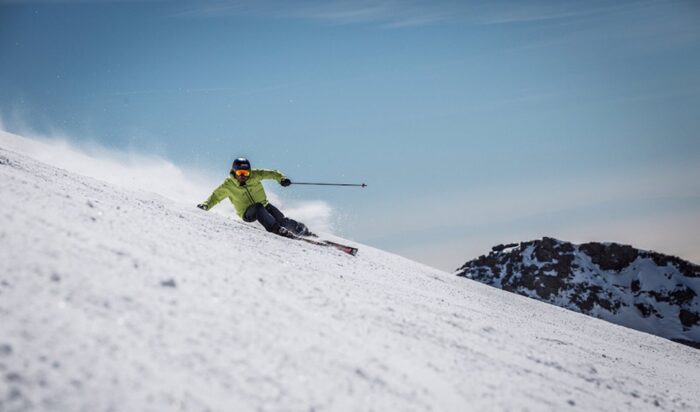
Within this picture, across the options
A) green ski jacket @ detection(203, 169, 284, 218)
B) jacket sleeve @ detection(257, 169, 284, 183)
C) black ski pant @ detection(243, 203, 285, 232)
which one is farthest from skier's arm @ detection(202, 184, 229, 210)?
jacket sleeve @ detection(257, 169, 284, 183)

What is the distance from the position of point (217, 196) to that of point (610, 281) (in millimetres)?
189291

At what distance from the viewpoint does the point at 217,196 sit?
10.3m

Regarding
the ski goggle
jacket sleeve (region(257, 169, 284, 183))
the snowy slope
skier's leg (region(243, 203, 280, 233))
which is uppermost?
jacket sleeve (region(257, 169, 284, 183))

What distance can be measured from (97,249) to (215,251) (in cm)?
147

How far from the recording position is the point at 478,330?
4977 mm

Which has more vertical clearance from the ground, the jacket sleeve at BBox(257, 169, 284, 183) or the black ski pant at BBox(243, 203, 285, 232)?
the jacket sleeve at BBox(257, 169, 284, 183)

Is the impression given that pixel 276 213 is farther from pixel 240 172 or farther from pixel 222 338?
pixel 222 338

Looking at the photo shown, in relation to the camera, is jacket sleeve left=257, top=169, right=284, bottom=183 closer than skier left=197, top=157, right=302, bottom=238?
No

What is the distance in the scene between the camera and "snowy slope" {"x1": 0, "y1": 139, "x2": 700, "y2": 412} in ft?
7.89

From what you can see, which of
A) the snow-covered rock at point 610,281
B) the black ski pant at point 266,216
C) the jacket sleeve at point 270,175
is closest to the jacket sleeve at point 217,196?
the black ski pant at point 266,216

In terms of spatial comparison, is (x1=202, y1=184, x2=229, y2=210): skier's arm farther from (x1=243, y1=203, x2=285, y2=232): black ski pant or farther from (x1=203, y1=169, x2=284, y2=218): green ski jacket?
(x1=243, y1=203, x2=285, y2=232): black ski pant

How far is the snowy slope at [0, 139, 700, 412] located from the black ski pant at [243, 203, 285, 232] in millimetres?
3741

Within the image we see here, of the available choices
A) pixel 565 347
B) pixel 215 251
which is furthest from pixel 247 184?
pixel 565 347

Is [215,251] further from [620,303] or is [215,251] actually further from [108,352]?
[620,303]
